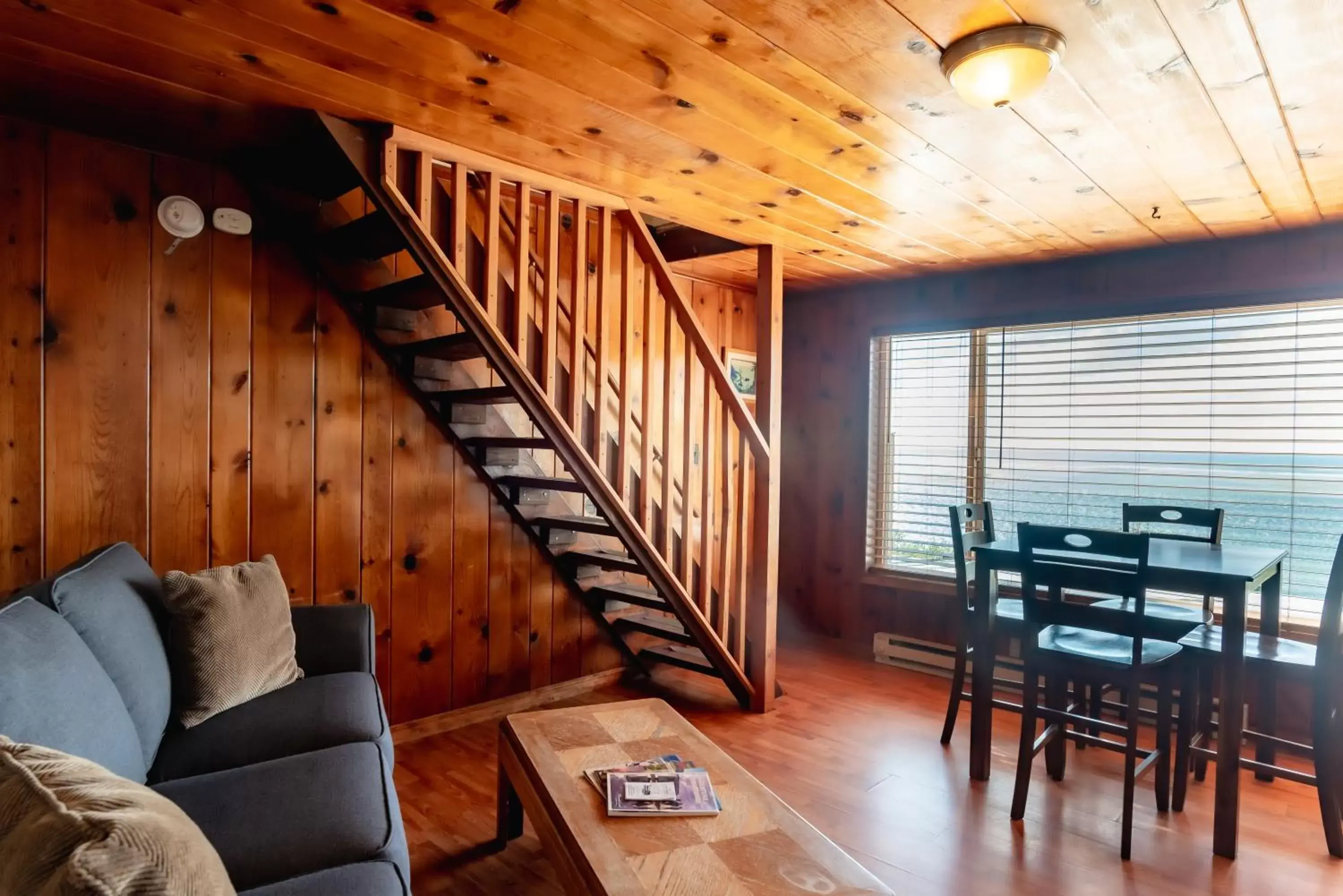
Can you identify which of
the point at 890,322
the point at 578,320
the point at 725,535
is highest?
the point at 890,322

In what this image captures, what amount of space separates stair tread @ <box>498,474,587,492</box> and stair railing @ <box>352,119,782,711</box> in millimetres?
142

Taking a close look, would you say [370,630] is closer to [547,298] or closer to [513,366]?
[513,366]

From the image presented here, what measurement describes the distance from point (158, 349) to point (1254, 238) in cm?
442

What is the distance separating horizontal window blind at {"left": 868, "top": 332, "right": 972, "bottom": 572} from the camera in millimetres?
4266

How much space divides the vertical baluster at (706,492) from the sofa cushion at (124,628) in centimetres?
198

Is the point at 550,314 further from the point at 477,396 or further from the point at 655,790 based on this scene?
the point at 655,790

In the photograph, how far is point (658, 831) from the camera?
159cm

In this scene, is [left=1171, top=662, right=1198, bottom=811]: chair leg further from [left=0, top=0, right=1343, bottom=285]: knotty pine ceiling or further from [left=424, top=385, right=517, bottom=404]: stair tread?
[left=424, top=385, right=517, bottom=404]: stair tread

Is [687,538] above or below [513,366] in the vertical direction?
below

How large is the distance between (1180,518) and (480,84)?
10.4ft

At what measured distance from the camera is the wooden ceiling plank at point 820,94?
1695mm

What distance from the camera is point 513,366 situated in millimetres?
2549

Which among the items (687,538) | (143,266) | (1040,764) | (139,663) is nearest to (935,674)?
(1040,764)

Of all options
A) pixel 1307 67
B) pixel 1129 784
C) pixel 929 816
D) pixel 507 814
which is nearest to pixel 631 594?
pixel 507 814
